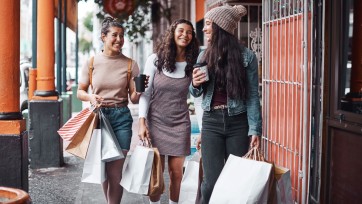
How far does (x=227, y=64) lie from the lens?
4.45 meters

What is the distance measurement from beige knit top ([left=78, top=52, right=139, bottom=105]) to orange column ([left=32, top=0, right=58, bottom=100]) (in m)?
3.57

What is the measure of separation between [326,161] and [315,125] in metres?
0.41

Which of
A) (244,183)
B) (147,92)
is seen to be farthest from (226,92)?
(147,92)

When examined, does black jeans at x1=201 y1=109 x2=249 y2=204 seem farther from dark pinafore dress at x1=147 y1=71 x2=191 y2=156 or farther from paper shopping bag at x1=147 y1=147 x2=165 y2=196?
dark pinafore dress at x1=147 y1=71 x2=191 y2=156

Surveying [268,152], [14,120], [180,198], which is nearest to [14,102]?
[14,120]

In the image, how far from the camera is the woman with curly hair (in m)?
5.27

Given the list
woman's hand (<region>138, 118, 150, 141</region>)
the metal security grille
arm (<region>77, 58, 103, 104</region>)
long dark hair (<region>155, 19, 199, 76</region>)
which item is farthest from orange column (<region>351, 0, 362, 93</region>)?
arm (<region>77, 58, 103, 104</region>)

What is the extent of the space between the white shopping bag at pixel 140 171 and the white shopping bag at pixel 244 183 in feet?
3.68

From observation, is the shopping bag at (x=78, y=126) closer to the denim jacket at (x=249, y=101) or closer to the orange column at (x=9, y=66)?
the orange column at (x=9, y=66)

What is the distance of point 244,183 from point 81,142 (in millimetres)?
1756

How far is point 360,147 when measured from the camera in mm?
4496

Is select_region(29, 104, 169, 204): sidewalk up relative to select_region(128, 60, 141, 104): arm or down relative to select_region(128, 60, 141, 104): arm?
down

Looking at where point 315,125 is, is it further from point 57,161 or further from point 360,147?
point 57,161

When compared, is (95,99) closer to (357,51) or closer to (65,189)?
(357,51)
